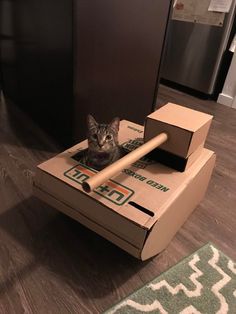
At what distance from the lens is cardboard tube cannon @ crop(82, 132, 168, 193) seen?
69cm

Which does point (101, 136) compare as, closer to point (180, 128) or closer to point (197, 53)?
point (180, 128)

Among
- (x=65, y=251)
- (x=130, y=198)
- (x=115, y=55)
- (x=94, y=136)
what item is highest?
(x=115, y=55)

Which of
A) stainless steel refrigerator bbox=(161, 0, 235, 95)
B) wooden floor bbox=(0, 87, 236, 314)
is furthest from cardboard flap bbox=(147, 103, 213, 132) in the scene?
stainless steel refrigerator bbox=(161, 0, 235, 95)

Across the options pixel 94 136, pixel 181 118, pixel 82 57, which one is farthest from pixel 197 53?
pixel 94 136

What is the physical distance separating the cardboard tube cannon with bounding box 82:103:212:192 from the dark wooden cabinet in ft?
1.46

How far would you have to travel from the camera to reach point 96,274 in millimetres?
873

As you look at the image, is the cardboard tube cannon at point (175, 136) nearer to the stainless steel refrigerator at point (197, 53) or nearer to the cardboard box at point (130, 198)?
the cardboard box at point (130, 198)

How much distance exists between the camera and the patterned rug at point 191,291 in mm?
790

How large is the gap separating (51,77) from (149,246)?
3.11 ft

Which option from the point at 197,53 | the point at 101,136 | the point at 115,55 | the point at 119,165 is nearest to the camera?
the point at 119,165

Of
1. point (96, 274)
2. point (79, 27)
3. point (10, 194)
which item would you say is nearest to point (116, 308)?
point (96, 274)

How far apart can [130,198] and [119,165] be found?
0.11 m

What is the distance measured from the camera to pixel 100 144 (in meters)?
0.87

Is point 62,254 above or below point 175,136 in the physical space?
below
